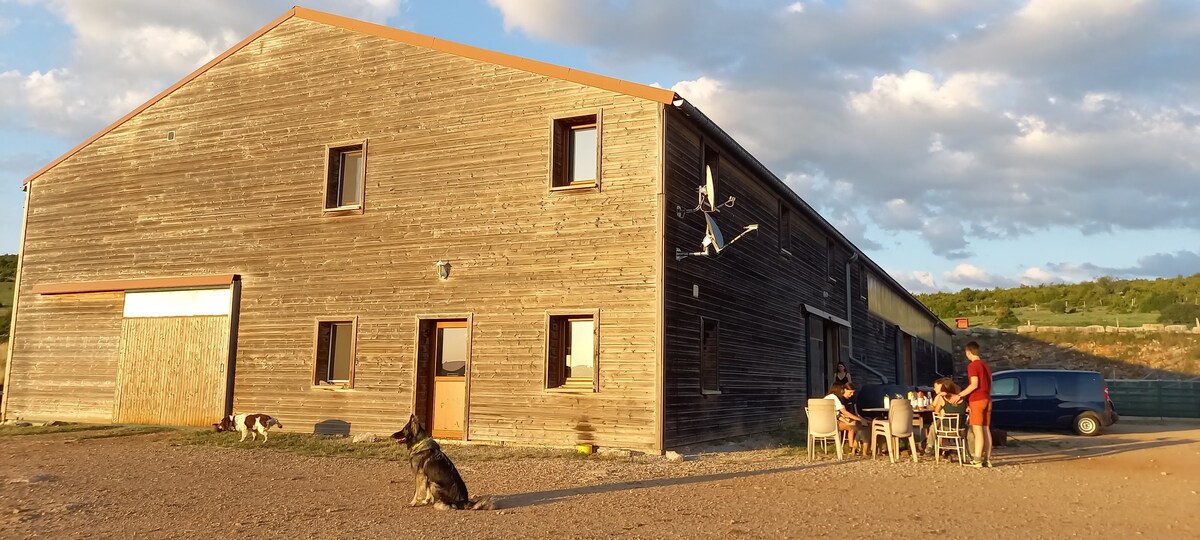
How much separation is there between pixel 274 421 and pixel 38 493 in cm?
501

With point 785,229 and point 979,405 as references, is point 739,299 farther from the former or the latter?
point 979,405

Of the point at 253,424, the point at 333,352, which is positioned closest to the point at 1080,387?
the point at 333,352

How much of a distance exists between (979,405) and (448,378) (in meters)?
8.00

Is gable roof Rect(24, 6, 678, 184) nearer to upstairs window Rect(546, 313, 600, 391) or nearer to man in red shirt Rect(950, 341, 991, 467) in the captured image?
upstairs window Rect(546, 313, 600, 391)

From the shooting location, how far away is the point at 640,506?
764cm

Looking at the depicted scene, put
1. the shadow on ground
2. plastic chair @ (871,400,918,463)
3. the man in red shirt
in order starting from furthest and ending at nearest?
plastic chair @ (871,400,918,463) → the man in red shirt → the shadow on ground

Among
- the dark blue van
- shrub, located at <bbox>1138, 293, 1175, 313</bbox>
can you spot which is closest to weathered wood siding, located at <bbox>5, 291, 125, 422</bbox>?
the dark blue van

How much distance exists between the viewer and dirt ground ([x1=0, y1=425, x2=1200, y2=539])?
6703 mm

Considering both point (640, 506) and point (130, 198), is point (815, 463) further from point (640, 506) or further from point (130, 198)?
point (130, 198)

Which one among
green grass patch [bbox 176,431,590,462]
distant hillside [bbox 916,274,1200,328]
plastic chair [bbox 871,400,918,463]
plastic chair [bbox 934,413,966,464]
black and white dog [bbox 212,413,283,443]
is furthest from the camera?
distant hillside [bbox 916,274,1200,328]

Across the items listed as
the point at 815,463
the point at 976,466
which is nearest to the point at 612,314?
the point at 815,463

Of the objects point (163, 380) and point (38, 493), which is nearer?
point (38, 493)

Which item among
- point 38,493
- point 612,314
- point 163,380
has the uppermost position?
point 612,314

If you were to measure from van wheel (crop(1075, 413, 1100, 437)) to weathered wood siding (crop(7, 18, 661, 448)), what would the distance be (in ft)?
37.0
